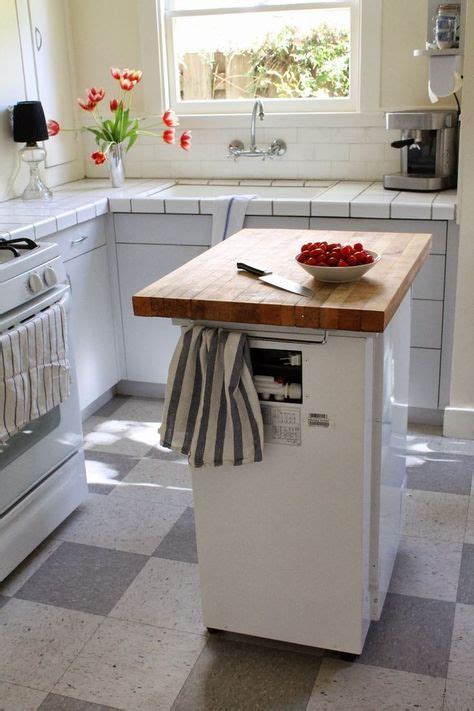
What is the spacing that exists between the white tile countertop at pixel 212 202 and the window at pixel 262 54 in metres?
0.42

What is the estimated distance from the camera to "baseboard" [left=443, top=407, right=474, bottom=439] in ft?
11.6

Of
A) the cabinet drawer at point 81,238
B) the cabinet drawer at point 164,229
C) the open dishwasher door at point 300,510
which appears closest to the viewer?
the open dishwasher door at point 300,510

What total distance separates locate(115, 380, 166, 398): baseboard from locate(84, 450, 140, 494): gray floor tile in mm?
608

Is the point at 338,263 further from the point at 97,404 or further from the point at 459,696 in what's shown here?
the point at 97,404

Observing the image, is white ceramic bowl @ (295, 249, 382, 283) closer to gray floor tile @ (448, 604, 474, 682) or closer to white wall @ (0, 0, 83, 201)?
gray floor tile @ (448, 604, 474, 682)

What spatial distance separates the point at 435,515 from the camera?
2.98m

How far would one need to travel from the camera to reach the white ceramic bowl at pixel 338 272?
2027 millimetres

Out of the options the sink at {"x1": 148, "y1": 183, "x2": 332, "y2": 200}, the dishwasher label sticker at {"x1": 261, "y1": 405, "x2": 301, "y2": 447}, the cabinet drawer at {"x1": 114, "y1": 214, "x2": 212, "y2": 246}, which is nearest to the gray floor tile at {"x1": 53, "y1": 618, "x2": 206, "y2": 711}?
the dishwasher label sticker at {"x1": 261, "y1": 405, "x2": 301, "y2": 447}

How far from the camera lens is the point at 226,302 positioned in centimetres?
195

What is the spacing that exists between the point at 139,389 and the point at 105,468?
2.55 feet

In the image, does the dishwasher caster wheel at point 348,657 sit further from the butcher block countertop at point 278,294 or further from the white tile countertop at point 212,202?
the white tile countertop at point 212,202

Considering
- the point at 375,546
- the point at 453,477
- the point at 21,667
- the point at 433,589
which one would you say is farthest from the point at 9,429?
the point at 453,477

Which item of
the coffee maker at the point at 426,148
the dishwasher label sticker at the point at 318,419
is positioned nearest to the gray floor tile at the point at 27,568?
the dishwasher label sticker at the point at 318,419

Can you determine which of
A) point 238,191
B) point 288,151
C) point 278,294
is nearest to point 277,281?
point 278,294
